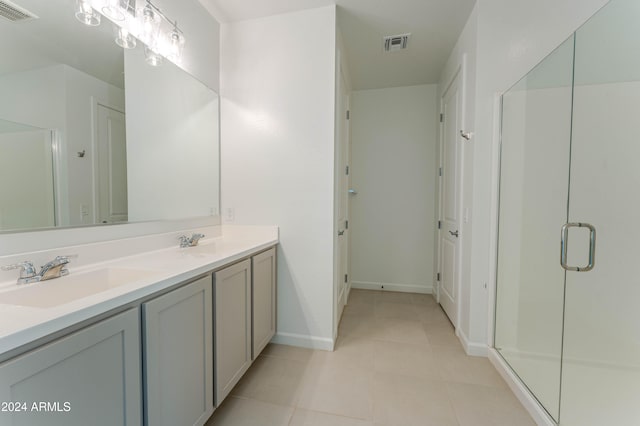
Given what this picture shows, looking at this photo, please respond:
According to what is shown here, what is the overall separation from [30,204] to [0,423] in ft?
2.83

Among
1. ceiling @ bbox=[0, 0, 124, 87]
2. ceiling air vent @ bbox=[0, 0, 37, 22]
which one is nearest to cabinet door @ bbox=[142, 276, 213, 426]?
ceiling @ bbox=[0, 0, 124, 87]

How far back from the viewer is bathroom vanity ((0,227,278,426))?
646 mm

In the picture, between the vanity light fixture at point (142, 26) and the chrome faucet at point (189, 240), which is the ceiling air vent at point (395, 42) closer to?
the vanity light fixture at point (142, 26)

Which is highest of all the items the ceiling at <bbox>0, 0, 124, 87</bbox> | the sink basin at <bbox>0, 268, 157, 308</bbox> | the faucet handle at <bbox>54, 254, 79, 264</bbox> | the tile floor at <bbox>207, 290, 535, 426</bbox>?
the ceiling at <bbox>0, 0, 124, 87</bbox>

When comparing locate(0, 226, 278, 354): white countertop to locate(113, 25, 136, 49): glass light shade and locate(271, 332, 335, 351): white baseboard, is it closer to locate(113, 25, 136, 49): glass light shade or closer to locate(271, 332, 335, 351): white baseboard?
locate(271, 332, 335, 351): white baseboard

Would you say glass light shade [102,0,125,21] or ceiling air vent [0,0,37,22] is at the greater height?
glass light shade [102,0,125,21]

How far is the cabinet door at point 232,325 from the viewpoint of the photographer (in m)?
1.35

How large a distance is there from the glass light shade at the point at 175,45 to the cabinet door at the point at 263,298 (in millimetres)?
1476

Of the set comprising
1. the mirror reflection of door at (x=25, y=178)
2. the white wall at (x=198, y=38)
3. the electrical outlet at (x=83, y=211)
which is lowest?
the electrical outlet at (x=83, y=211)

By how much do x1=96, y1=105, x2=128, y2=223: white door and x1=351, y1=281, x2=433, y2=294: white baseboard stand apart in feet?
9.64

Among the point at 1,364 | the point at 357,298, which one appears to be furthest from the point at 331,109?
the point at 357,298

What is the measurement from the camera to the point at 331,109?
2.01m

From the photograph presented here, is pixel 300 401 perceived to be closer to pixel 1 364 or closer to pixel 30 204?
pixel 1 364

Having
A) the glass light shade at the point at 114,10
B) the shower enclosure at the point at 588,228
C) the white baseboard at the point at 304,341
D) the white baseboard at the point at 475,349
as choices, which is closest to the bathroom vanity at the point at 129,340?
the white baseboard at the point at 304,341
